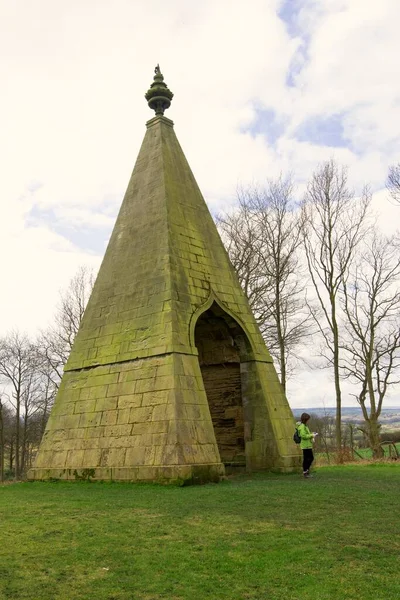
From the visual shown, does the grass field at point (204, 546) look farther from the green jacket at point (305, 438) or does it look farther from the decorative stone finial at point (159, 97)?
the decorative stone finial at point (159, 97)

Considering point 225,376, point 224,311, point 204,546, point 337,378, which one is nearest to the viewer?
point 204,546

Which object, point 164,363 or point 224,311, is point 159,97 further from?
point 164,363

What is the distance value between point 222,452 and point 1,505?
6009 mm

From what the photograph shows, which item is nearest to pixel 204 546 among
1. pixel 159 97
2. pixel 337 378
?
pixel 159 97

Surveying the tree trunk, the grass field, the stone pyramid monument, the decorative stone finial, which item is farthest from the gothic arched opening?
the tree trunk

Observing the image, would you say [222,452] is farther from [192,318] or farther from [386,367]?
[386,367]

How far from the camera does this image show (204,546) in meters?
4.55

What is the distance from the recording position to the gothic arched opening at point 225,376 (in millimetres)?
11633

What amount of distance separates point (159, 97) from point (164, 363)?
310 inches

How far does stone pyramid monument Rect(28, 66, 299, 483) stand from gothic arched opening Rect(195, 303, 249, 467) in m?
0.03

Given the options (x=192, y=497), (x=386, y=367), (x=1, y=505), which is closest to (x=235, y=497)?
(x=192, y=497)

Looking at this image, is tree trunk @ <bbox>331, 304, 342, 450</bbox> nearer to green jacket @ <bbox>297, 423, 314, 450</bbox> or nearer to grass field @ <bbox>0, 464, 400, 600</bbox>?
green jacket @ <bbox>297, 423, 314, 450</bbox>

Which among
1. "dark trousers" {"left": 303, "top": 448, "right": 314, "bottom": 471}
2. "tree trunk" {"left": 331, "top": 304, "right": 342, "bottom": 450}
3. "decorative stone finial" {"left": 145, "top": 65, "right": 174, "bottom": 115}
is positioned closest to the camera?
"dark trousers" {"left": 303, "top": 448, "right": 314, "bottom": 471}

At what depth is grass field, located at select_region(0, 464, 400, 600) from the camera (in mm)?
3561
